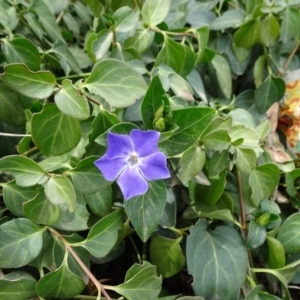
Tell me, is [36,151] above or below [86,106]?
below

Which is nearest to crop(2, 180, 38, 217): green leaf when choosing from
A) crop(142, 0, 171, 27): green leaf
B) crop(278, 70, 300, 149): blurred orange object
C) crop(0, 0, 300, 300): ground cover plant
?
crop(0, 0, 300, 300): ground cover plant

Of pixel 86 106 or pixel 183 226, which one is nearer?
pixel 86 106

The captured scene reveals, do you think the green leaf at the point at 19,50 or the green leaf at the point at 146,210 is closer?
the green leaf at the point at 146,210

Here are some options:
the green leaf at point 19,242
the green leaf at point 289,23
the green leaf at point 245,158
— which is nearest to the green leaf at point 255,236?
the green leaf at point 245,158

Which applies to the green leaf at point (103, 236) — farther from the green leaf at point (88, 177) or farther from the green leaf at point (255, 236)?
the green leaf at point (255, 236)

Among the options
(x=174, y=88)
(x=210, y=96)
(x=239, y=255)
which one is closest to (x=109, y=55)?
(x=174, y=88)

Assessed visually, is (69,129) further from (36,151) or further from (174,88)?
(174,88)

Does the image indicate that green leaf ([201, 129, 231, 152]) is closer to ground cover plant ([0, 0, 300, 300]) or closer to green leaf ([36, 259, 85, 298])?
ground cover plant ([0, 0, 300, 300])
